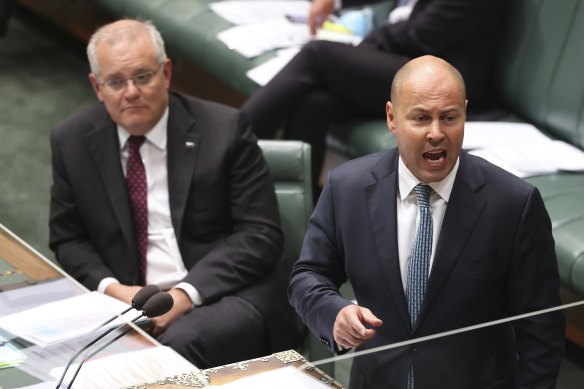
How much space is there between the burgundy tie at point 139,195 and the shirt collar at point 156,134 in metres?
0.02

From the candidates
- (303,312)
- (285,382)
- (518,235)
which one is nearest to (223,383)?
(285,382)

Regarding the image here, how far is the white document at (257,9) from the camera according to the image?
4.63 m

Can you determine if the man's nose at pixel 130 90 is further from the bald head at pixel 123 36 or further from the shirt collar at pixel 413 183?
the shirt collar at pixel 413 183

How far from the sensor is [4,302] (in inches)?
102

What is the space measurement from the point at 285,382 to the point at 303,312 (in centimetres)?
30

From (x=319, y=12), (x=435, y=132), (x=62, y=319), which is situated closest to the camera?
(x=435, y=132)

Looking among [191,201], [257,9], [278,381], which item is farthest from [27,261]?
[257,9]

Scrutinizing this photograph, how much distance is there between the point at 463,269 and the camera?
224cm

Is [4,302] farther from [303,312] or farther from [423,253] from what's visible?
[423,253]

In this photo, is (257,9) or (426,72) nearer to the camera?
(426,72)

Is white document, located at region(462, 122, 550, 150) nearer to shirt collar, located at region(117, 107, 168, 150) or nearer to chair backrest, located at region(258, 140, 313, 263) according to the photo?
chair backrest, located at region(258, 140, 313, 263)

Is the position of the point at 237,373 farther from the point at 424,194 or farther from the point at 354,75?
the point at 354,75

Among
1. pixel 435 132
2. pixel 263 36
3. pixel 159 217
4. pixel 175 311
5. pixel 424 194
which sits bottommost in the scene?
pixel 175 311

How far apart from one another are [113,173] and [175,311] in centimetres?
42
